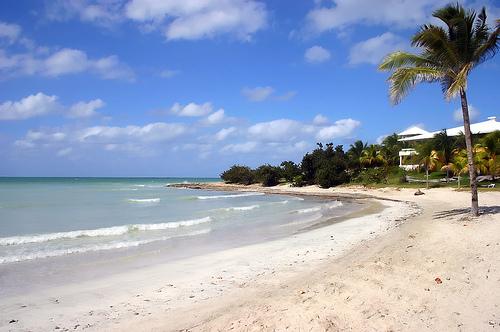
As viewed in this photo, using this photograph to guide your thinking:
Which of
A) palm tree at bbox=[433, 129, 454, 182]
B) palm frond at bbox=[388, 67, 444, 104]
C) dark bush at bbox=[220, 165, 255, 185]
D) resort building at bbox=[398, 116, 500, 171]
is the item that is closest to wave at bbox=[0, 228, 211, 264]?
palm frond at bbox=[388, 67, 444, 104]

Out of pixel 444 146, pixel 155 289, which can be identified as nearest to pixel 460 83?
pixel 155 289

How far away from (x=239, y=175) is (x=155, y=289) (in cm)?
6495

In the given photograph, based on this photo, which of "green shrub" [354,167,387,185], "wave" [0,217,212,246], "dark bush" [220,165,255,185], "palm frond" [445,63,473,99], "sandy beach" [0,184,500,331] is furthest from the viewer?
"dark bush" [220,165,255,185]

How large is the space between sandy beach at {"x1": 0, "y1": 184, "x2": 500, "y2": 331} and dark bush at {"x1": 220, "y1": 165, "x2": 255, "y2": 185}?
193 ft

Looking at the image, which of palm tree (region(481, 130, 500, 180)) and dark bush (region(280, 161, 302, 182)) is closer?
palm tree (region(481, 130, 500, 180))

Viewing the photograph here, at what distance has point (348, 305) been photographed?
551cm

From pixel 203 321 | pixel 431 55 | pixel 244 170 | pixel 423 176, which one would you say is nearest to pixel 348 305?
pixel 203 321

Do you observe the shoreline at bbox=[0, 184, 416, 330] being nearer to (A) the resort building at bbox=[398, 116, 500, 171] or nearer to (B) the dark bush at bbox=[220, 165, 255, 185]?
(A) the resort building at bbox=[398, 116, 500, 171]

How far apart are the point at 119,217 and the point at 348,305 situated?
18353mm

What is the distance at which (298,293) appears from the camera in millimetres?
6250

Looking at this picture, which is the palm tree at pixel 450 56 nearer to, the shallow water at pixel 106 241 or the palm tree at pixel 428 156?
the shallow water at pixel 106 241

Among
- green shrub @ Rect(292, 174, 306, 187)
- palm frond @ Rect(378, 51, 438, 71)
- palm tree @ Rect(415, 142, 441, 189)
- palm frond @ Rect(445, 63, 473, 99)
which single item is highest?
palm frond @ Rect(378, 51, 438, 71)

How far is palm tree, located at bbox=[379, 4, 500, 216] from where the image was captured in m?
12.5

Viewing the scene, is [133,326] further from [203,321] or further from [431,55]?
[431,55]
